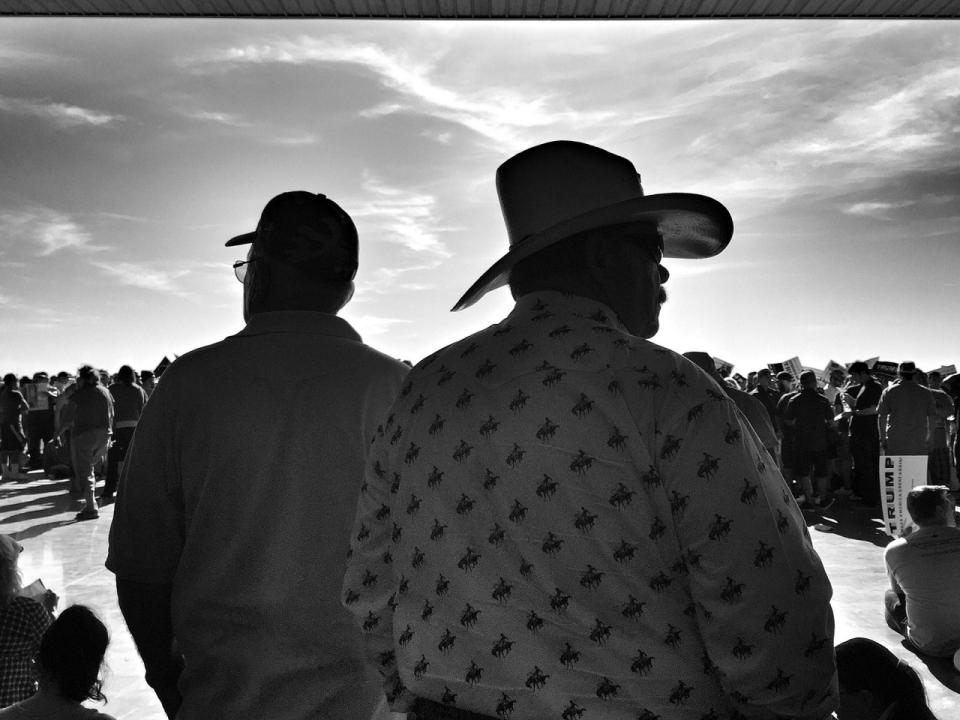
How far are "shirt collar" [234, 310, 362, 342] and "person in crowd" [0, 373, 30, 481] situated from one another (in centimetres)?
1288

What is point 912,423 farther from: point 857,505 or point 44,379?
point 44,379

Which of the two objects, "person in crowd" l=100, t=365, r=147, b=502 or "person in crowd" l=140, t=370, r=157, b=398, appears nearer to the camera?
"person in crowd" l=100, t=365, r=147, b=502

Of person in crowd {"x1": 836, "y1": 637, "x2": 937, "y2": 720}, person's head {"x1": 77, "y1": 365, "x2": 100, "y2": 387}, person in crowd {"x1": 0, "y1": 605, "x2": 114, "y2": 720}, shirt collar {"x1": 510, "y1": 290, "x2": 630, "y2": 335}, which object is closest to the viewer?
shirt collar {"x1": 510, "y1": 290, "x2": 630, "y2": 335}

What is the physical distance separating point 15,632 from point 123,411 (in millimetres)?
8502

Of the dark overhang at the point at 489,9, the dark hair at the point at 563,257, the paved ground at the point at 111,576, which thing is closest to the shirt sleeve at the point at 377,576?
the dark hair at the point at 563,257

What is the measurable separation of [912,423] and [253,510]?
28.7ft

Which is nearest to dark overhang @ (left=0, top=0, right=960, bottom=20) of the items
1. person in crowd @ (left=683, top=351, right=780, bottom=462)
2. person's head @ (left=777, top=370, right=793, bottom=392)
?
person in crowd @ (left=683, top=351, right=780, bottom=462)

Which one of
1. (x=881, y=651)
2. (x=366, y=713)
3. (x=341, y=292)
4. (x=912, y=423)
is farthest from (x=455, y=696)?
(x=912, y=423)

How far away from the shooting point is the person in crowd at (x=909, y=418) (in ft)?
28.3

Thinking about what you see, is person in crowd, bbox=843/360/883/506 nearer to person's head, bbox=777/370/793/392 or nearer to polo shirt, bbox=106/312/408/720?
person's head, bbox=777/370/793/392

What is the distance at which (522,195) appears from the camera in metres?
1.49

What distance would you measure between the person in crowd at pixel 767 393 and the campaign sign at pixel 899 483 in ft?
12.8

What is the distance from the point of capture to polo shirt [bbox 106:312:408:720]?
66.1 inches

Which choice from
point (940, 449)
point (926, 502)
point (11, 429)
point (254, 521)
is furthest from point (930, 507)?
point (11, 429)
